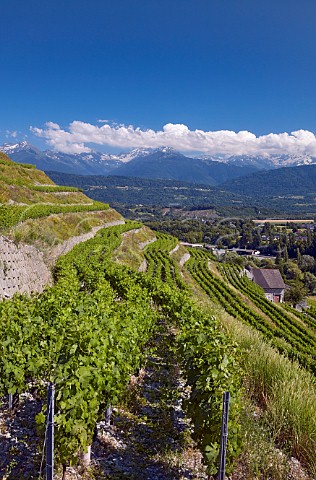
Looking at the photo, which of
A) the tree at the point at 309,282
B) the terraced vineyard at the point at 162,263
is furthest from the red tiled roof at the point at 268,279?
the terraced vineyard at the point at 162,263

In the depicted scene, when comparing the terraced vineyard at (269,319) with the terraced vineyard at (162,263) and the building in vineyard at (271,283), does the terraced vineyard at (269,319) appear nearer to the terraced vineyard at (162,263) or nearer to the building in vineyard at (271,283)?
the terraced vineyard at (162,263)

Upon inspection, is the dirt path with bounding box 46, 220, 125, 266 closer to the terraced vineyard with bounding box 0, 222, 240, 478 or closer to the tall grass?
the terraced vineyard with bounding box 0, 222, 240, 478

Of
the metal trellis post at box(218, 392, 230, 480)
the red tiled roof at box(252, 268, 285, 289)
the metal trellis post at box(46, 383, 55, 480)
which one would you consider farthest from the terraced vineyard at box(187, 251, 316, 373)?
the red tiled roof at box(252, 268, 285, 289)

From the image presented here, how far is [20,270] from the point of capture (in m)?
20.2

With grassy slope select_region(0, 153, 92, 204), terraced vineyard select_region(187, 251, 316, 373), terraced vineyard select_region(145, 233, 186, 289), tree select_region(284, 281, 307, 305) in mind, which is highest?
grassy slope select_region(0, 153, 92, 204)

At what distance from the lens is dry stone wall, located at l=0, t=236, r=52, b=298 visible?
59.8 ft

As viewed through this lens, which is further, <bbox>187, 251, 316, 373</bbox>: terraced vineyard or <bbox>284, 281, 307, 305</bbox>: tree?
<bbox>284, 281, 307, 305</bbox>: tree

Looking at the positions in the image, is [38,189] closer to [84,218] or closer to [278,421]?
[84,218]

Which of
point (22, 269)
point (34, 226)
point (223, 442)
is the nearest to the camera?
point (223, 442)

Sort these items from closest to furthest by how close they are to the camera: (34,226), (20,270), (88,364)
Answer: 1. (88,364)
2. (20,270)
3. (34,226)

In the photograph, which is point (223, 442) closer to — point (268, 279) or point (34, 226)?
point (34, 226)

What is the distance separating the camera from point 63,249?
108 ft

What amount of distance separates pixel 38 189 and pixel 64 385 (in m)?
45.3

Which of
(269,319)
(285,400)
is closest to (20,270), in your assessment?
(285,400)
